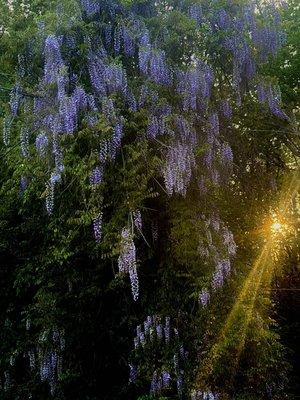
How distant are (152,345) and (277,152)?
6.70 metres

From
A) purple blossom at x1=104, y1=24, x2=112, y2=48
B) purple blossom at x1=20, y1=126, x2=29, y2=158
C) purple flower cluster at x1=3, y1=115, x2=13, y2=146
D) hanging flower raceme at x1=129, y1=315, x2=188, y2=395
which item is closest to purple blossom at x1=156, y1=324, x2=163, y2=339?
hanging flower raceme at x1=129, y1=315, x2=188, y2=395

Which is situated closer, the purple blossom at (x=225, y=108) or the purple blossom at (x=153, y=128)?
the purple blossom at (x=153, y=128)

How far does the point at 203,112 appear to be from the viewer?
7684mm

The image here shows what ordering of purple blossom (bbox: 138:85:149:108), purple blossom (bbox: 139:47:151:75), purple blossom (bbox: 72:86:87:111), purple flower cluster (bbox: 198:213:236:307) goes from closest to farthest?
1. purple blossom (bbox: 72:86:87:111)
2. purple flower cluster (bbox: 198:213:236:307)
3. purple blossom (bbox: 138:85:149:108)
4. purple blossom (bbox: 139:47:151:75)

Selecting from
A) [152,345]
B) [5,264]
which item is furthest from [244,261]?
[5,264]

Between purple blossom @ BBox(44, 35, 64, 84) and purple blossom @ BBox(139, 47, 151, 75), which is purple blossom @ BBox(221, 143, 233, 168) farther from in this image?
purple blossom @ BBox(44, 35, 64, 84)

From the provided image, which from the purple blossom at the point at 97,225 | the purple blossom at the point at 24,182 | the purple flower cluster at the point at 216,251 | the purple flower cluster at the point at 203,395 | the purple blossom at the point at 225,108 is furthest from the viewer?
the purple blossom at the point at 225,108

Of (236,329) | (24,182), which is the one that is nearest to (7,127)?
(24,182)

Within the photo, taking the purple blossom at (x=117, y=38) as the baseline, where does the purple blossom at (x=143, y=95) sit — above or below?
below

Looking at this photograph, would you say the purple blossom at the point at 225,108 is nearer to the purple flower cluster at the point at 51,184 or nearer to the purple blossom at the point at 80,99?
the purple blossom at the point at 80,99

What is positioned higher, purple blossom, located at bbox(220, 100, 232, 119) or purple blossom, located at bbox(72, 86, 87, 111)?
purple blossom, located at bbox(220, 100, 232, 119)

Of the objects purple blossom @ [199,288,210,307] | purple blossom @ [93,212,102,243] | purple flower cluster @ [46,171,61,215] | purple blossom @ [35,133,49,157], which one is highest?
purple blossom @ [35,133,49,157]

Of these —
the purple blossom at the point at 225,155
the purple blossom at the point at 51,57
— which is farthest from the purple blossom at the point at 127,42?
the purple blossom at the point at 225,155

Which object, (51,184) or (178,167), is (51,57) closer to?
(51,184)
